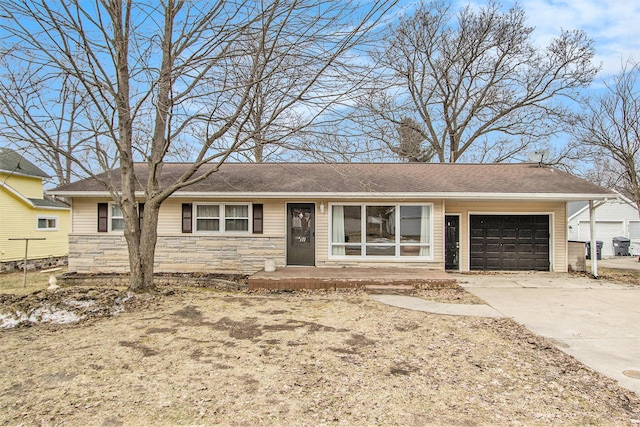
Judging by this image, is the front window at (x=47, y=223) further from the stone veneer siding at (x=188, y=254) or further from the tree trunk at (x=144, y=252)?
the tree trunk at (x=144, y=252)

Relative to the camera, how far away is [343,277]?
9016mm

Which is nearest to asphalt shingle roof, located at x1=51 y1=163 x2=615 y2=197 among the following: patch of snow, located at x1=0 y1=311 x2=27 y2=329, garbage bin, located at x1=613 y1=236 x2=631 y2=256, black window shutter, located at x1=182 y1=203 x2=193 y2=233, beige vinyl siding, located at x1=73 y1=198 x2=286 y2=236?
beige vinyl siding, located at x1=73 y1=198 x2=286 y2=236

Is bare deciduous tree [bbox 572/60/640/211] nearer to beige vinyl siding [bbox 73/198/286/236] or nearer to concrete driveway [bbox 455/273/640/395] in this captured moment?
concrete driveway [bbox 455/273/640/395]

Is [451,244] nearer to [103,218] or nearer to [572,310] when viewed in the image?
[572,310]

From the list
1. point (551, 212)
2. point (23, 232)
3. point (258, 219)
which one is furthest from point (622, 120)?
point (23, 232)

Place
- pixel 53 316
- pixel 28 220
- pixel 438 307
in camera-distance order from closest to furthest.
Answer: pixel 53 316
pixel 438 307
pixel 28 220

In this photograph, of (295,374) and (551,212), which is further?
(551,212)

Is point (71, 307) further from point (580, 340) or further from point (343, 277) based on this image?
point (580, 340)

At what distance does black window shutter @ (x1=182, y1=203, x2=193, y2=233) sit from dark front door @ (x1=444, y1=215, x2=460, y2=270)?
792 cm

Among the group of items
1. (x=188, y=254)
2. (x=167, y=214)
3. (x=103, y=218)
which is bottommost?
(x=188, y=254)

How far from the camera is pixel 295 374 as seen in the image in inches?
148

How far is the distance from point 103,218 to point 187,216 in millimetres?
2592

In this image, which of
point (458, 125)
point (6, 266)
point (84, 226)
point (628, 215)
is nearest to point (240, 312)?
point (84, 226)

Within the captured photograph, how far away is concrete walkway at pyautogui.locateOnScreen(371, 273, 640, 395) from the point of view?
4.33m
